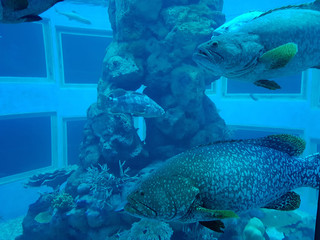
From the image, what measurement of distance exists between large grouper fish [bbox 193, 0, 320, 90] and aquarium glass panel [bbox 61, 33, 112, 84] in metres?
15.5

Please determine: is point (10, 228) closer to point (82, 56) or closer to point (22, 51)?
point (22, 51)

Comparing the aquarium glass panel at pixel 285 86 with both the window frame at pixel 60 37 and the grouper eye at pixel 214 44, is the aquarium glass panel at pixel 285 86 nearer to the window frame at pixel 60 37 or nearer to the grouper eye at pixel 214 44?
the window frame at pixel 60 37

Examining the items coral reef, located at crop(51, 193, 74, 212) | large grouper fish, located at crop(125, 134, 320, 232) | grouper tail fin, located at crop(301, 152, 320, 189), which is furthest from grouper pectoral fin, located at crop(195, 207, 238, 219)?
coral reef, located at crop(51, 193, 74, 212)

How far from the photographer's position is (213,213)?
151 cm

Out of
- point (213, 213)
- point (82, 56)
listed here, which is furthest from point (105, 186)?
point (82, 56)

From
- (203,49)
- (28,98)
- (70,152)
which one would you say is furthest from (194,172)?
(70,152)

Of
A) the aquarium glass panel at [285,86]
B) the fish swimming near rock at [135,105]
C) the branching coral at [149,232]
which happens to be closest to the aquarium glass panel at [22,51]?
the fish swimming near rock at [135,105]

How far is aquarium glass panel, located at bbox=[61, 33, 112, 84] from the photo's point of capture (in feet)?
51.8

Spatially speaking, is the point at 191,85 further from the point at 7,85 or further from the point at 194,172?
the point at 7,85

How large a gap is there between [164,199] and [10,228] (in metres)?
12.3

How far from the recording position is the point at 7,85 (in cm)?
1312

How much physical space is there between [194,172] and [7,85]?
561 inches

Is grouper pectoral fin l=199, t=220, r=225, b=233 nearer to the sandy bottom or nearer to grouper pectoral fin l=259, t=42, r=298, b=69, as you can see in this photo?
grouper pectoral fin l=259, t=42, r=298, b=69

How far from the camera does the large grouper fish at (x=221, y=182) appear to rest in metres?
1.66
